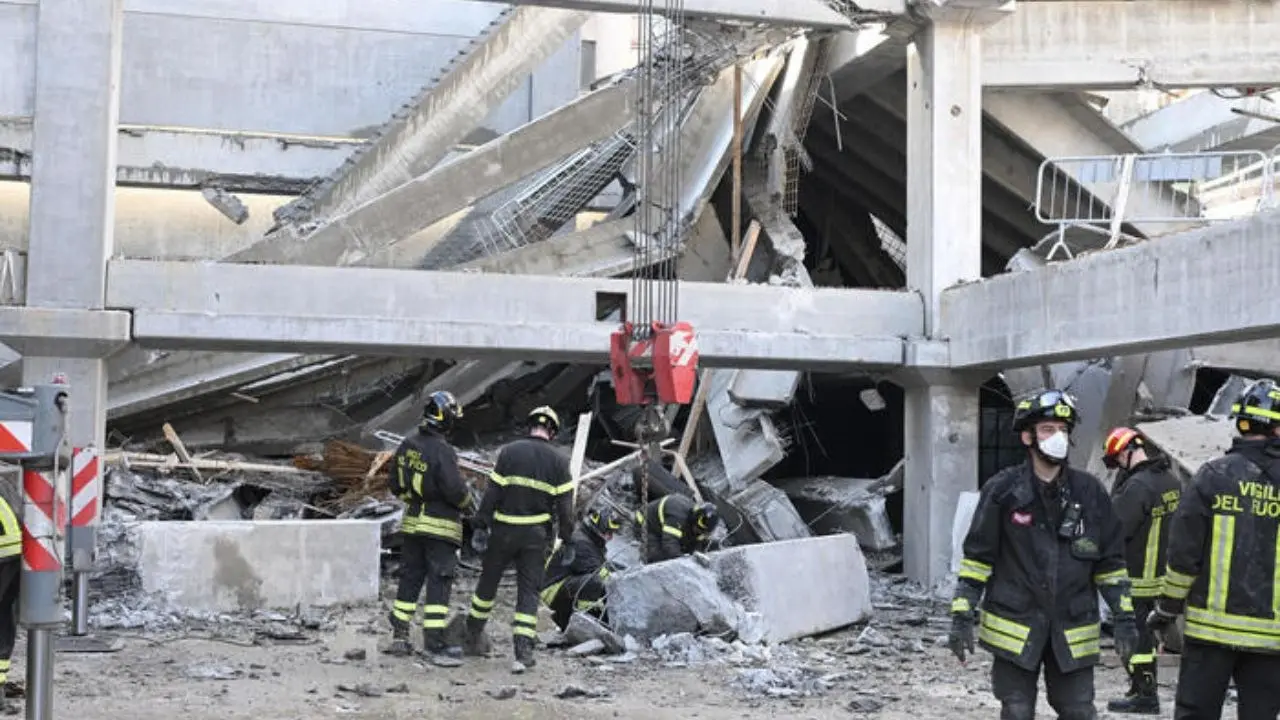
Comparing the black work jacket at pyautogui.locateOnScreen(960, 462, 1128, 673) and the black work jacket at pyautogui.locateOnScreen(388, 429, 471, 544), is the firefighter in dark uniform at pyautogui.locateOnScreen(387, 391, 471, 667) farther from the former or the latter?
the black work jacket at pyautogui.locateOnScreen(960, 462, 1128, 673)

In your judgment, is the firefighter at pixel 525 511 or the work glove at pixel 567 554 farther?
the work glove at pixel 567 554

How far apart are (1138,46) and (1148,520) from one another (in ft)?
25.5

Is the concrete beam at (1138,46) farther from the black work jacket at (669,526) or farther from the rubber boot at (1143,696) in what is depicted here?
the rubber boot at (1143,696)

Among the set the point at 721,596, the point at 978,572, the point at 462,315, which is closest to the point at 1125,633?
the point at 978,572

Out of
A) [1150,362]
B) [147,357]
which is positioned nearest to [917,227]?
[1150,362]

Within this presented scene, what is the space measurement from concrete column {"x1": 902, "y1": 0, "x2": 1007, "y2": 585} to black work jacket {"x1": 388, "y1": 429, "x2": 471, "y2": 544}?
19.4 feet

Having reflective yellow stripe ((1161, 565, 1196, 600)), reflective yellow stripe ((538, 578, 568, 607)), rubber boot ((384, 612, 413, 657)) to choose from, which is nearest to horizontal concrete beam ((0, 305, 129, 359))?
rubber boot ((384, 612, 413, 657))

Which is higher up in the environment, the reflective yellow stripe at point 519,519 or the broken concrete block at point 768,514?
the reflective yellow stripe at point 519,519

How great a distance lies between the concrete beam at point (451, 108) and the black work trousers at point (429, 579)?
7.19 meters

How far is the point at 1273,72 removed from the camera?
15.1 metres

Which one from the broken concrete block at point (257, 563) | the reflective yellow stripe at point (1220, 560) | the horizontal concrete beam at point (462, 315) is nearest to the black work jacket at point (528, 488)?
the broken concrete block at point (257, 563)

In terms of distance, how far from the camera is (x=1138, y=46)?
1502 centimetres

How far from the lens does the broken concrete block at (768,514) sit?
15.6m

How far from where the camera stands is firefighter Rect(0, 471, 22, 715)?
6.96 meters
